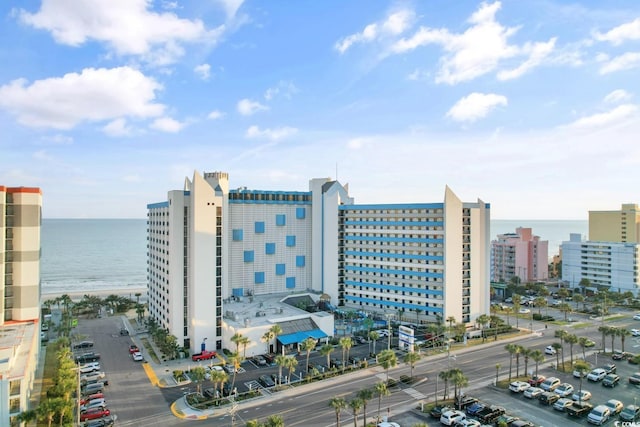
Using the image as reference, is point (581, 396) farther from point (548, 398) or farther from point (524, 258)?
point (524, 258)

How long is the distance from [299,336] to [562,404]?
103ft

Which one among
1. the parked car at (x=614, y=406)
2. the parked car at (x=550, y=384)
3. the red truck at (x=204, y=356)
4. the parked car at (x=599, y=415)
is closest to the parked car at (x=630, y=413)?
the parked car at (x=614, y=406)

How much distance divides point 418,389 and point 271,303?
3119cm

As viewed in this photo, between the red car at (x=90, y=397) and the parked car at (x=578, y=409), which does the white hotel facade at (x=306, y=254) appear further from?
the parked car at (x=578, y=409)

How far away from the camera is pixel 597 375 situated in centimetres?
4678

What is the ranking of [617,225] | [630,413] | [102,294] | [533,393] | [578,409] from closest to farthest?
1. [630,413]
2. [578,409]
3. [533,393]
4. [617,225]
5. [102,294]

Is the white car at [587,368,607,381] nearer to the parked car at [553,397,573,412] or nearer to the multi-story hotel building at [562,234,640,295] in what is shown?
the parked car at [553,397,573,412]

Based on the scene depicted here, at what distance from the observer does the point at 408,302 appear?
72562 millimetres

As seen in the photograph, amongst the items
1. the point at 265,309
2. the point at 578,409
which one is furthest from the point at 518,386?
the point at 265,309

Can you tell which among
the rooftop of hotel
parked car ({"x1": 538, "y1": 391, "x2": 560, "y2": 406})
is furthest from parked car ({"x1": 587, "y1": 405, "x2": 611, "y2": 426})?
the rooftop of hotel

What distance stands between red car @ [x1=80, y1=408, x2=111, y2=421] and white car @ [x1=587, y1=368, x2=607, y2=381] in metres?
49.8

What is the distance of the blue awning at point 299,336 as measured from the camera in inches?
2216

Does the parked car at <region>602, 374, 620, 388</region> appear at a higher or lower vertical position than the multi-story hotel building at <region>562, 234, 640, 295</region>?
lower

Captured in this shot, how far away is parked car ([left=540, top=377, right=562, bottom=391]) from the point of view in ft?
142
